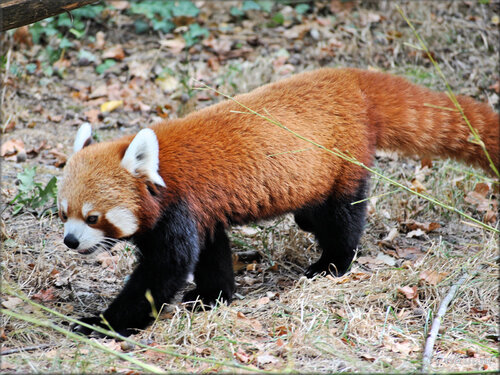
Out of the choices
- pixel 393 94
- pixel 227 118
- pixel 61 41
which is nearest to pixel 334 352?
pixel 227 118

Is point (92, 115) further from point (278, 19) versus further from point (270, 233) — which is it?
point (278, 19)

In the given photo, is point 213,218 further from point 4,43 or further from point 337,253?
point 4,43

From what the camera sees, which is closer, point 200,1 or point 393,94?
point 393,94

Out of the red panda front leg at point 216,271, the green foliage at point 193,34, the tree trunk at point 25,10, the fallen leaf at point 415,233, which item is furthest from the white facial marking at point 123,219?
the green foliage at point 193,34

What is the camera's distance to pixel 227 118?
3938 mm

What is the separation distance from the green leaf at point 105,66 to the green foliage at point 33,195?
2.82 m

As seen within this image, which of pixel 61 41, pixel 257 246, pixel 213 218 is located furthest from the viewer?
pixel 61 41

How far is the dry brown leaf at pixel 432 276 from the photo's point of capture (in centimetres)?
388

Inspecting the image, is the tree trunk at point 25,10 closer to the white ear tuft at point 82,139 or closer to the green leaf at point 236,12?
the white ear tuft at point 82,139

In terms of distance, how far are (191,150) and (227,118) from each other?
37cm

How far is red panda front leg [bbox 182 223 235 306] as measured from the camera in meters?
4.15

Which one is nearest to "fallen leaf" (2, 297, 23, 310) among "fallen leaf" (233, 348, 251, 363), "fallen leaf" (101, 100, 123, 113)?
"fallen leaf" (233, 348, 251, 363)

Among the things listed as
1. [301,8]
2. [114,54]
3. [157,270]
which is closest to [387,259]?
[157,270]

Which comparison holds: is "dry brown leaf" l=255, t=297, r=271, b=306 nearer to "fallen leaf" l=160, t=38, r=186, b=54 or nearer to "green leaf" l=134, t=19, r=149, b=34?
"fallen leaf" l=160, t=38, r=186, b=54
